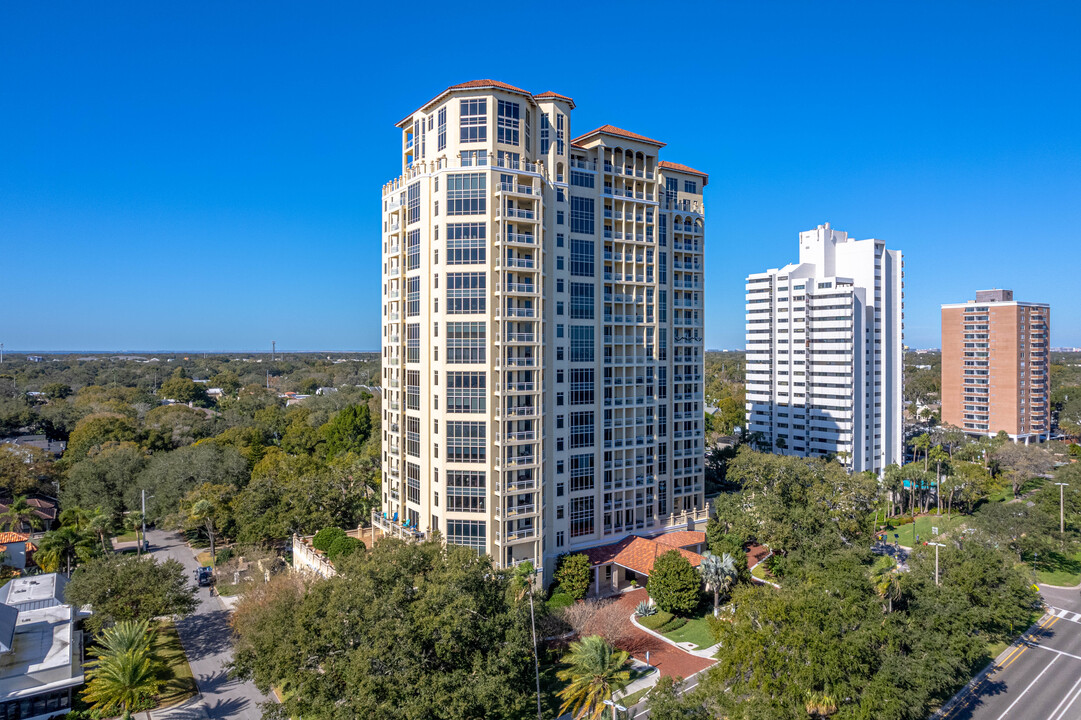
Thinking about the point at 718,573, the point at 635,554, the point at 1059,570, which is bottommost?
the point at 1059,570

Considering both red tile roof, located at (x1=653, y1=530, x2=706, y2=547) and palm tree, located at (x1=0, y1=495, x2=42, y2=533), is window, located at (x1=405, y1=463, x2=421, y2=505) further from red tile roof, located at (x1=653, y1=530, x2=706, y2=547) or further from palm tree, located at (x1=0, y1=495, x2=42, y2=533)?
palm tree, located at (x1=0, y1=495, x2=42, y2=533)

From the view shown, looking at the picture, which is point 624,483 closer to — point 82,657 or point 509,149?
point 509,149

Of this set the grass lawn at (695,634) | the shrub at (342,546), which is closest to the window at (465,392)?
the shrub at (342,546)

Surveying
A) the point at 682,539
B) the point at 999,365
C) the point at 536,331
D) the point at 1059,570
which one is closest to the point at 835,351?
the point at 1059,570

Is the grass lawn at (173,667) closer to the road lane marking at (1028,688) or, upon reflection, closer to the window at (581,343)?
the window at (581,343)

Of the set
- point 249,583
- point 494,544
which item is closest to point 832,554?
point 494,544

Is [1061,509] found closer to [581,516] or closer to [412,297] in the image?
[581,516]
